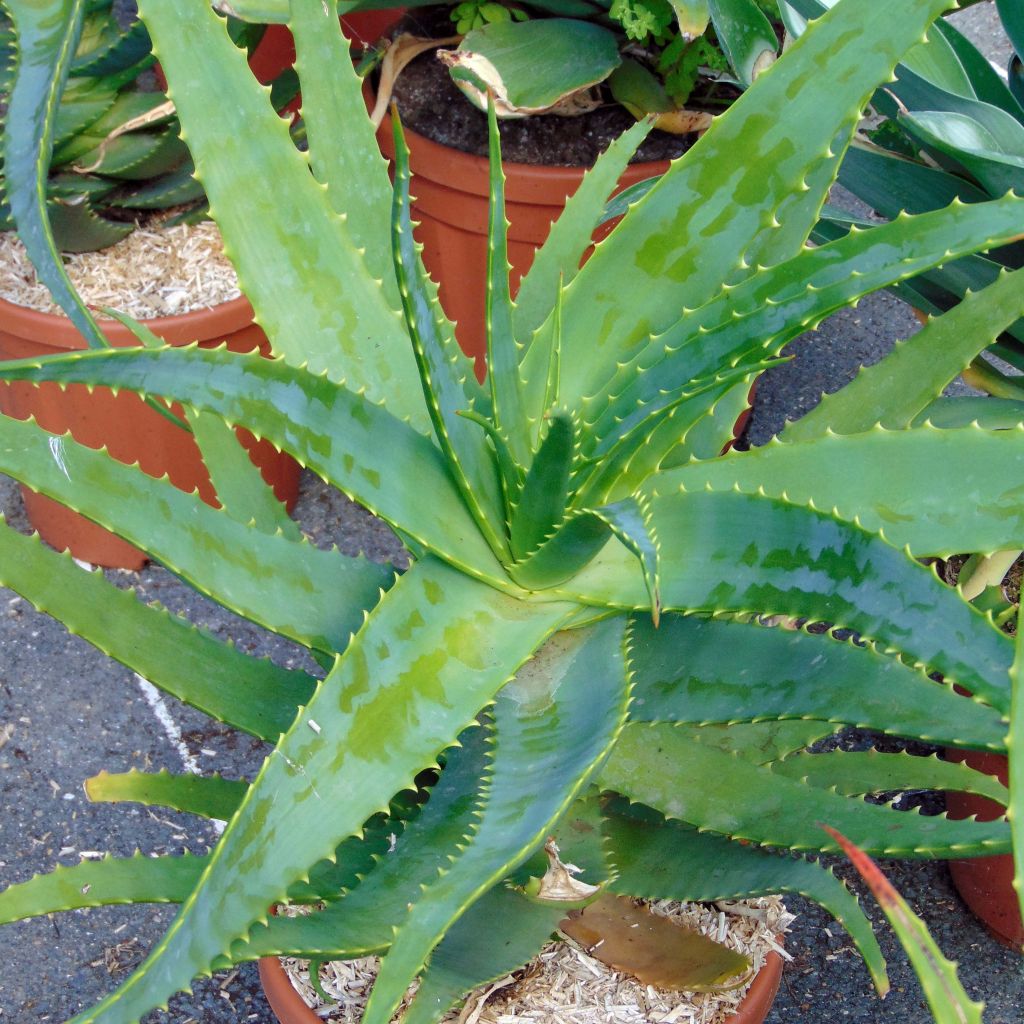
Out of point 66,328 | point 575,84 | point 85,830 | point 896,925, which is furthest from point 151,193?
point 896,925

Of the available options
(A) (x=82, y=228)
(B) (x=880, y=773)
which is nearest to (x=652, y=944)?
(B) (x=880, y=773)

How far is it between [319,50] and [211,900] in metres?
0.61

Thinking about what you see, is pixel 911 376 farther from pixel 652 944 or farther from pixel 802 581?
pixel 652 944

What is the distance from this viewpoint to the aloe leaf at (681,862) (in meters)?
0.93

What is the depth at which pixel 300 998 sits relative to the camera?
1.04 m

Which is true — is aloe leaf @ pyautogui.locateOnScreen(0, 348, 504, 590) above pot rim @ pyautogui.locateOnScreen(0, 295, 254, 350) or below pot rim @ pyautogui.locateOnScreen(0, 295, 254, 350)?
above

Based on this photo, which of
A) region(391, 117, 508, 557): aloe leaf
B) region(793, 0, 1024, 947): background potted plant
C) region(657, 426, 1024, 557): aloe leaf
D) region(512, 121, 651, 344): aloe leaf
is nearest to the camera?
region(391, 117, 508, 557): aloe leaf

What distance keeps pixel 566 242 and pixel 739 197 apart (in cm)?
19

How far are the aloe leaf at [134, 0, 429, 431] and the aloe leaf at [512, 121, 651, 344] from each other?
0.47 ft

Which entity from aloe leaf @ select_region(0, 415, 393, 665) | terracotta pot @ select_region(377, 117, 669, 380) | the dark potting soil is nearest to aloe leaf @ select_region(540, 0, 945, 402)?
aloe leaf @ select_region(0, 415, 393, 665)

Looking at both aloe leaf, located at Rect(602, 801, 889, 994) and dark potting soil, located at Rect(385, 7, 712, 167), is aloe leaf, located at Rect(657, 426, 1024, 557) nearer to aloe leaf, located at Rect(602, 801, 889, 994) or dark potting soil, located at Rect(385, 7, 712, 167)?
aloe leaf, located at Rect(602, 801, 889, 994)

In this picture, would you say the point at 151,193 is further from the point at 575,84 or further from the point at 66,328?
the point at 575,84

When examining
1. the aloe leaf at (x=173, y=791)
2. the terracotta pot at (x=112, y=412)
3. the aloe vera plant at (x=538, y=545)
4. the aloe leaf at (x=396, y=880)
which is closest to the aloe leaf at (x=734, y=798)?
the aloe vera plant at (x=538, y=545)

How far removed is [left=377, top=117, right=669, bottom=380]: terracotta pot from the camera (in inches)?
66.7
